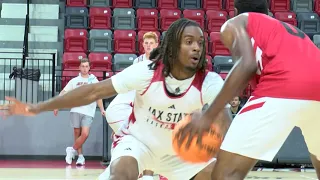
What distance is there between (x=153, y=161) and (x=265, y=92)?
3.73 feet

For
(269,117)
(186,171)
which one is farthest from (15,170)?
(269,117)

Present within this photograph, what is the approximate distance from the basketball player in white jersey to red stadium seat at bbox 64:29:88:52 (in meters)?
10.1

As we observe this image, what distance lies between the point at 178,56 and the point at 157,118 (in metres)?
0.46

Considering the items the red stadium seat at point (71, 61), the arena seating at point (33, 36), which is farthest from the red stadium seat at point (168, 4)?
the red stadium seat at point (71, 61)

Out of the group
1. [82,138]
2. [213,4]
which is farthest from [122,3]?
[82,138]

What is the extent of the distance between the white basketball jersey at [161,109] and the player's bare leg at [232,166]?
737 mm

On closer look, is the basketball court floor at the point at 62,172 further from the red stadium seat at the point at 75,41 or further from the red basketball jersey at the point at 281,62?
the red basketball jersey at the point at 281,62

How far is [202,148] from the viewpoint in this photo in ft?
13.1

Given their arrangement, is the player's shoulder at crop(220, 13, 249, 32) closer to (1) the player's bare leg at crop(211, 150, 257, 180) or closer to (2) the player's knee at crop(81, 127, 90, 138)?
(1) the player's bare leg at crop(211, 150, 257, 180)

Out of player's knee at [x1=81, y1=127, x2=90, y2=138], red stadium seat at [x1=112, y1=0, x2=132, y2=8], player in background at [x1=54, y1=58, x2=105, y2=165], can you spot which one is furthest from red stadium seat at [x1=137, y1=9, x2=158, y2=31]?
player's knee at [x1=81, y1=127, x2=90, y2=138]

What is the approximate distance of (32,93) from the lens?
486 inches

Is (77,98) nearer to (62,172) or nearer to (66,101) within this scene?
(66,101)

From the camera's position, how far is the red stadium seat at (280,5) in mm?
16308

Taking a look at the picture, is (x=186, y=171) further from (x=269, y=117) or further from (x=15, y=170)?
(x=15, y=170)
